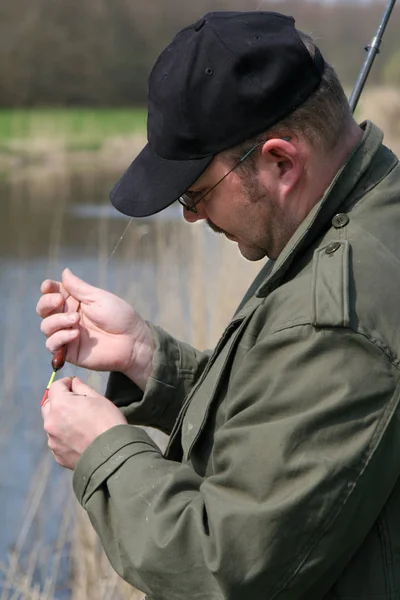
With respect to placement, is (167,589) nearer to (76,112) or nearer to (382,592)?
(382,592)

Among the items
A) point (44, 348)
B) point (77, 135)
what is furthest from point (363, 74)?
point (77, 135)

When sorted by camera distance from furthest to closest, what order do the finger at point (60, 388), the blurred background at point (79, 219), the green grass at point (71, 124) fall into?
the green grass at point (71, 124) → the blurred background at point (79, 219) → the finger at point (60, 388)

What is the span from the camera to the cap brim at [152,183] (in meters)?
1.55

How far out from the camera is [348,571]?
4.54 feet

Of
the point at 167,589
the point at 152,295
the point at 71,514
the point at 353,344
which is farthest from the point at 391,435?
the point at 152,295

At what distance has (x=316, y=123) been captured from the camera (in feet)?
4.85

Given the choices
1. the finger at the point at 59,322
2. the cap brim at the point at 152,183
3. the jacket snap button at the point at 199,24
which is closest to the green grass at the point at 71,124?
the finger at the point at 59,322

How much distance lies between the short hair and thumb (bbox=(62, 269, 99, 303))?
592 millimetres

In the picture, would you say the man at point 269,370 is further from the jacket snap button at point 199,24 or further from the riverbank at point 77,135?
the riverbank at point 77,135

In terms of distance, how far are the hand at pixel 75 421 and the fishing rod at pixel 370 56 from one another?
785 millimetres

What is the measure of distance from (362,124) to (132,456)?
631 mm

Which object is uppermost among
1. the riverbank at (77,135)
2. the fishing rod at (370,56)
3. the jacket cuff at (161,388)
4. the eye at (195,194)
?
the fishing rod at (370,56)

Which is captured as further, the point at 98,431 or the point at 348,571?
the point at 98,431

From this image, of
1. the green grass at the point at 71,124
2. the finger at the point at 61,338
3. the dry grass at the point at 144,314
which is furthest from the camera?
the green grass at the point at 71,124
